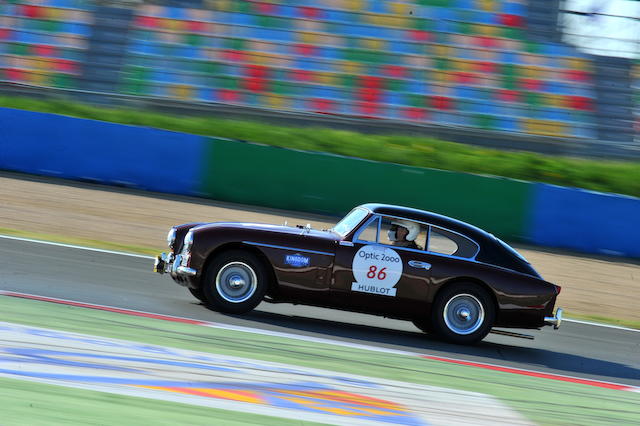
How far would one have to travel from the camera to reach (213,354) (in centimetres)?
559

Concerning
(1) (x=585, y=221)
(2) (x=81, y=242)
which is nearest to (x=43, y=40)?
(2) (x=81, y=242)

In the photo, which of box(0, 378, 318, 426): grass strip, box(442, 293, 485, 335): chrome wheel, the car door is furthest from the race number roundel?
box(0, 378, 318, 426): grass strip

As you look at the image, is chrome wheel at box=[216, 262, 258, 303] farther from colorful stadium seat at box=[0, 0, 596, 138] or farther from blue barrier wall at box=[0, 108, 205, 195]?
colorful stadium seat at box=[0, 0, 596, 138]

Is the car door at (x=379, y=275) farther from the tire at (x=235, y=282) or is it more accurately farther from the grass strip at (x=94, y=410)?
the grass strip at (x=94, y=410)

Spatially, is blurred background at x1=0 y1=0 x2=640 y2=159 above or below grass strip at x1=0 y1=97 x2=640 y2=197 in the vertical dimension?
above

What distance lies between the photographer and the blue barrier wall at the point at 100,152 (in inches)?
635

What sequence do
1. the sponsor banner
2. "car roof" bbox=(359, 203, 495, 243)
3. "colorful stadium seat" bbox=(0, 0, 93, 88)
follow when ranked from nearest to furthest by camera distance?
the sponsor banner → "car roof" bbox=(359, 203, 495, 243) → "colorful stadium seat" bbox=(0, 0, 93, 88)

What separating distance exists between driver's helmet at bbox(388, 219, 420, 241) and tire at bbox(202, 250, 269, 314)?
1.23 m

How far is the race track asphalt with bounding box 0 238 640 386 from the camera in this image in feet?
23.9

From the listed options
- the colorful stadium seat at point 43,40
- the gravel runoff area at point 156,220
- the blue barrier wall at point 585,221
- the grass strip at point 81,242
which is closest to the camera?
the grass strip at point 81,242

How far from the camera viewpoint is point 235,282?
24.4ft

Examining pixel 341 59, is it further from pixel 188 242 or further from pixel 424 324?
pixel 188 242

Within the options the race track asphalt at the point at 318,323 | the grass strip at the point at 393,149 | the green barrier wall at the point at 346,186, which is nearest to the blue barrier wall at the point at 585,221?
the green barrier wall at the point at 346,186

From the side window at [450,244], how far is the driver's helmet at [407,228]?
15 cm
